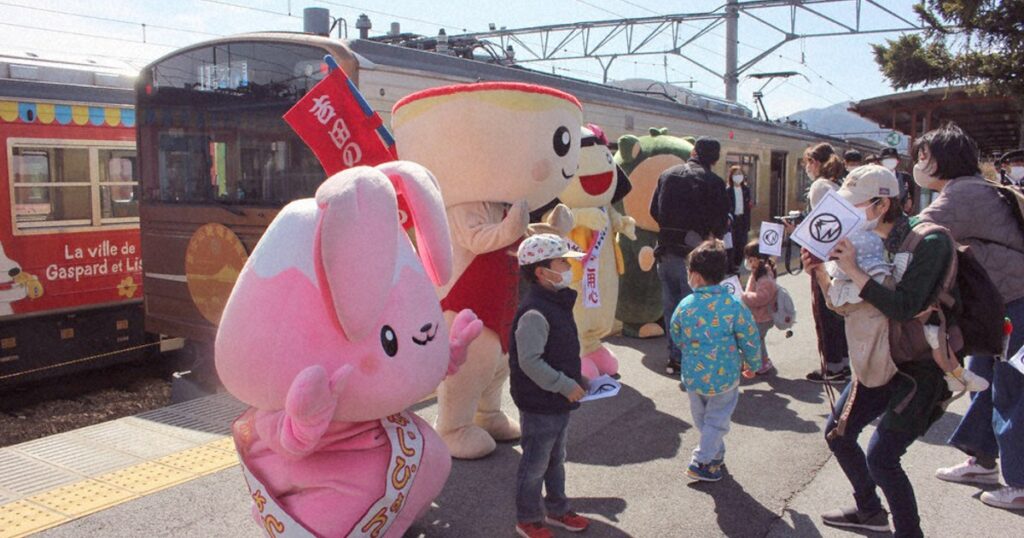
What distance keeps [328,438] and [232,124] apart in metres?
4.27

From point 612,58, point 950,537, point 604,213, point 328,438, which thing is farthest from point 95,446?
point 612,58

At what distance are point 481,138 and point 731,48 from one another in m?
15.2

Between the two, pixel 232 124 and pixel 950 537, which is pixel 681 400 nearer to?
pixel 950 537

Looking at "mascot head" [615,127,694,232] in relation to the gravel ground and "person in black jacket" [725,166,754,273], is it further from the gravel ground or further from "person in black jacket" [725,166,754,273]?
the gravel ground

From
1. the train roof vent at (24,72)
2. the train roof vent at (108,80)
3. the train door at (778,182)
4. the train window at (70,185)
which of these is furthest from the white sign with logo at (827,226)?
the train door at (778,182)

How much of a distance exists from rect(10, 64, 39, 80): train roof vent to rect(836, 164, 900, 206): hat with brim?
7.24 metres

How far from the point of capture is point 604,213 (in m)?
5.68

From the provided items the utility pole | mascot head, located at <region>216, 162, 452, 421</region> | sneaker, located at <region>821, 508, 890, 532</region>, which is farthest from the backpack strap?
the utility pole

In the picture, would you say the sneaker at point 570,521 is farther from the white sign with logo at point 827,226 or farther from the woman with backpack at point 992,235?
the woman with backpack at point 992,235

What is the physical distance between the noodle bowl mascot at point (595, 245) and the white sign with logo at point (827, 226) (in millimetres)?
2327

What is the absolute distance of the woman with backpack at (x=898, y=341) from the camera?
118 inches

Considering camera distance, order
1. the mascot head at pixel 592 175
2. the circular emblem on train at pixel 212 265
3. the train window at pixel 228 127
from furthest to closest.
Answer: the circular emblem on train at pixel 212 265 → the train window at pixel 228 127 → the mascot head at pixel 592 175

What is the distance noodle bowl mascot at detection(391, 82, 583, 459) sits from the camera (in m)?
4.23

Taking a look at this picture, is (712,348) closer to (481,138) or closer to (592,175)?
(481,138)
